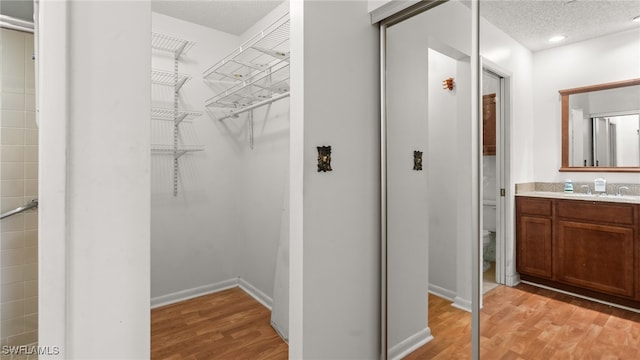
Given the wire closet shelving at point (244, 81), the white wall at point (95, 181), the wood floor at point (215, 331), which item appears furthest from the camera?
the wire closet shelving at point (244, 81)

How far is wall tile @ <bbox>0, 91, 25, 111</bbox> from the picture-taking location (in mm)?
853

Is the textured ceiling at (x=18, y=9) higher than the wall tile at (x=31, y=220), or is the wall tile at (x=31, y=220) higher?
the textured ceiling at (x=18, y=9)

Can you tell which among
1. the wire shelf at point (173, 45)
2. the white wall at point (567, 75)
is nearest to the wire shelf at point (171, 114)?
the wire shelf at point (173, 45)

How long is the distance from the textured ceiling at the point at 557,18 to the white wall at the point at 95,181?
1354 millimetres

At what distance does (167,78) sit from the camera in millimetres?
2789

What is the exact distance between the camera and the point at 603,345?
1083mm

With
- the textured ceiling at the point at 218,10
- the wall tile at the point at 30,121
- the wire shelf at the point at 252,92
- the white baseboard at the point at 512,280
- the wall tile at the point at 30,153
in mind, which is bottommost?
the white baseboard at the point at 512,280

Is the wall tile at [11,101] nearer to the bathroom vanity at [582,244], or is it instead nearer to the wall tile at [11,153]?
the wall tile at [11,153]

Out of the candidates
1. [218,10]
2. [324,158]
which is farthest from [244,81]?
[324,158]

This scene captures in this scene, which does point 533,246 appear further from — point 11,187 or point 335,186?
point 11,187

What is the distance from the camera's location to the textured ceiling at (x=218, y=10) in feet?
8.46

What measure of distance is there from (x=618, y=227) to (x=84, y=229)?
1684mm

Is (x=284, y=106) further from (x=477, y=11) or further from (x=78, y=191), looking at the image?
(x=78, y=191)

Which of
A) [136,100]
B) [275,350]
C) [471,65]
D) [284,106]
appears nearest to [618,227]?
[471,65]
